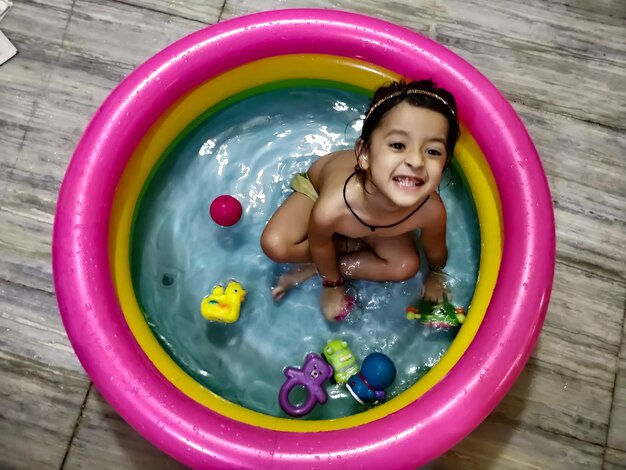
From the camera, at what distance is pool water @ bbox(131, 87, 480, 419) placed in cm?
144

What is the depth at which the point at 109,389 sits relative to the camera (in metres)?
1.13

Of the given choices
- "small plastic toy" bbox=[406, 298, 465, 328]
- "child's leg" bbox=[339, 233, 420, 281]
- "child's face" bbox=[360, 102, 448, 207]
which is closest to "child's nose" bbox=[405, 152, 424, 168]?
"child's face" bbox=[360, 102, 448, 207]

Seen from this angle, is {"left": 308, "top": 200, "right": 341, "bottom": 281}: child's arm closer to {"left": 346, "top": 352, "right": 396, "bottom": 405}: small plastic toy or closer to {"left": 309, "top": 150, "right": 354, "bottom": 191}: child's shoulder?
{"left": 309, "top": 150, "right": 354, "bottom": 191}: child's shoulder

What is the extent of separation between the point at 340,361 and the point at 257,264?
33 cm

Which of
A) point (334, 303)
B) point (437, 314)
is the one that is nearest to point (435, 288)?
point (437, 314)

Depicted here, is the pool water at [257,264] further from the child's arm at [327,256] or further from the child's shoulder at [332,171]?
the child's shoulder at [332,171]

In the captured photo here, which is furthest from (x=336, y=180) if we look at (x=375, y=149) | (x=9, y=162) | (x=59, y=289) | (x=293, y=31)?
(x=9, y=162)

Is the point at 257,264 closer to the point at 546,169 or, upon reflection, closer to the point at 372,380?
the point at 372,380

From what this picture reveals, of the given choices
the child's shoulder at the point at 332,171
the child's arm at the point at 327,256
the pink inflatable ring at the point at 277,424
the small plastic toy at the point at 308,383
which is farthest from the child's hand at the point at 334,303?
the pink inflatable ring at the point at 277,424

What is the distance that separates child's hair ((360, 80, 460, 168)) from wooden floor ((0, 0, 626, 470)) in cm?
65

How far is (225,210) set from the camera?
144 centimetres

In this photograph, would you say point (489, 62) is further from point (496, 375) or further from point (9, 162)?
point (9, 162)

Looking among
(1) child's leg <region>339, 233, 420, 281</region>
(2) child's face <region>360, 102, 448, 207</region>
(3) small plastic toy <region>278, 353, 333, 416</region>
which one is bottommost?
(3) small plastic toy <region>278, 353, 333, 416</region>

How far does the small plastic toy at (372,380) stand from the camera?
133 cm
